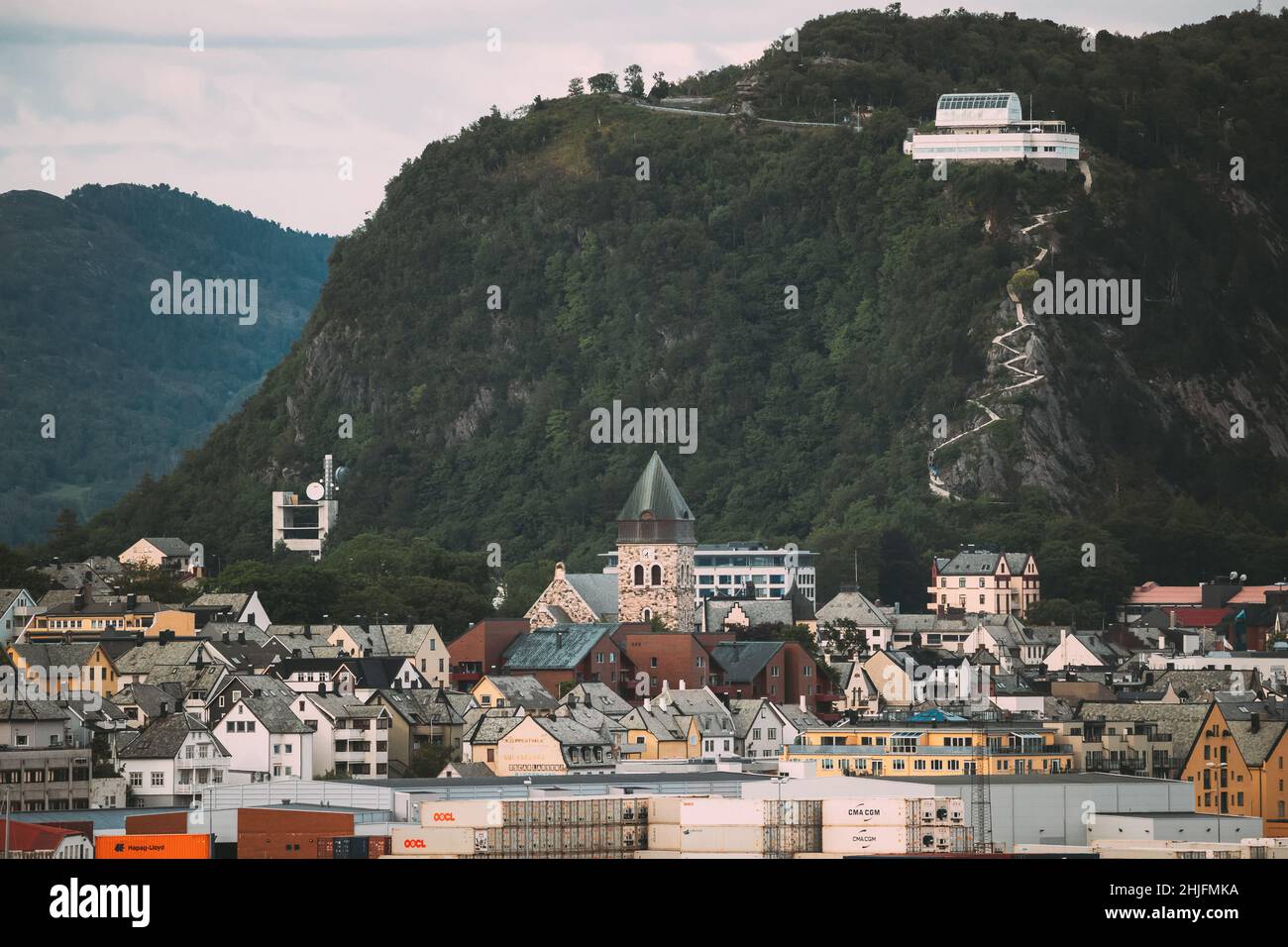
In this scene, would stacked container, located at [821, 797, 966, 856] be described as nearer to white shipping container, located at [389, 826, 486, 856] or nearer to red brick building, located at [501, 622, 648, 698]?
white shipping container, located at [389, 826, 486, 856]

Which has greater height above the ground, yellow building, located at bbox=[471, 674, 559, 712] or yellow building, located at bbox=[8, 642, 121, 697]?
yellow building, located at bbox=[8, 642, 121, 697]

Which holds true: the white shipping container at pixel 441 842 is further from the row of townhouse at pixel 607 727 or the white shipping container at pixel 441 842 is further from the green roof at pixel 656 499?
the green roof at pixel 656 499

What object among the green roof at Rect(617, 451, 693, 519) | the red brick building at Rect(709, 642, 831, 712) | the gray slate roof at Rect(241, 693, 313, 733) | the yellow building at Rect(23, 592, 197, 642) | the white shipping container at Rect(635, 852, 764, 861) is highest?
the green roof at Rect(617, 451, 693, 519)

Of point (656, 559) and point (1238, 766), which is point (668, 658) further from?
point (1238, 766)

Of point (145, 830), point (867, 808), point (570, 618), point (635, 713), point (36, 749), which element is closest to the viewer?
point (867, 808)

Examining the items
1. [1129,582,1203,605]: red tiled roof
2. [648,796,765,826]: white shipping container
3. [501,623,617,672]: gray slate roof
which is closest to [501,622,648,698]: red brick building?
[501,623,617,672]: gray slate roof
